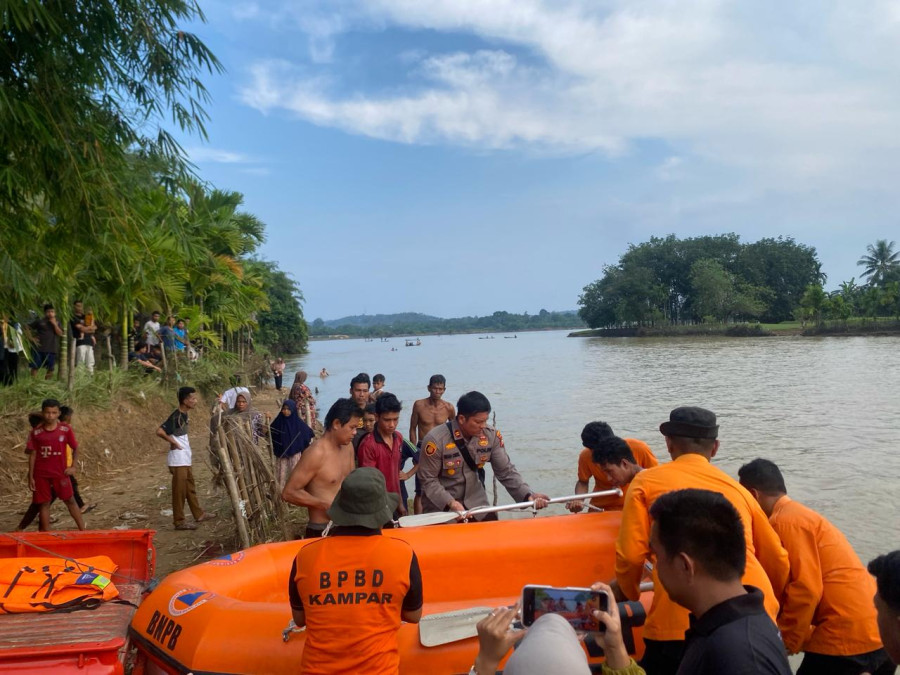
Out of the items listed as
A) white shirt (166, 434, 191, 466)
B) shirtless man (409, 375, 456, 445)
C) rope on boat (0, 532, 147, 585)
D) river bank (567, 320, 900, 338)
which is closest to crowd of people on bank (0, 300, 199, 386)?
white shirt (166, 434, 191, 466)

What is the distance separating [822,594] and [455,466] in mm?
2353

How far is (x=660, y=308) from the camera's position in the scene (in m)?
61.1

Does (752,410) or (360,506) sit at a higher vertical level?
(360,506)

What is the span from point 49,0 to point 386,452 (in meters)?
3.50

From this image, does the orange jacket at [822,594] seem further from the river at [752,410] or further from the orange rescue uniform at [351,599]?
the river at [752,410]

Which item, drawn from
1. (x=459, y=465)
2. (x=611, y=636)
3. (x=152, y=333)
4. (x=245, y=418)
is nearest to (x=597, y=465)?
(x=459, y=465)

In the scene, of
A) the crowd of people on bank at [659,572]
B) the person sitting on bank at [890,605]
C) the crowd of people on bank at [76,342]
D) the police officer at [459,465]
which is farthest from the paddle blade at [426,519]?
the crowd of people on bank at [76,342]

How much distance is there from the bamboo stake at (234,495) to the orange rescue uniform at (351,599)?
127 inches

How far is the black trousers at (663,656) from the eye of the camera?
217cm

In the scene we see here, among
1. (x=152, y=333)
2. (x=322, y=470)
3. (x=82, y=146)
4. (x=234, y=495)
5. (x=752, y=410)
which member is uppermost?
(x=82, y=146)

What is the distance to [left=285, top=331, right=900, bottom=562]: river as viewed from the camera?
8945 millimetres

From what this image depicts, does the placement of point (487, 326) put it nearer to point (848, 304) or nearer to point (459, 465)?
point (848, 304)

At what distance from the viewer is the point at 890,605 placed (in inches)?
54.5

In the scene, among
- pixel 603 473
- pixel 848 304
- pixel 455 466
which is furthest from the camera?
pixel 848 304
